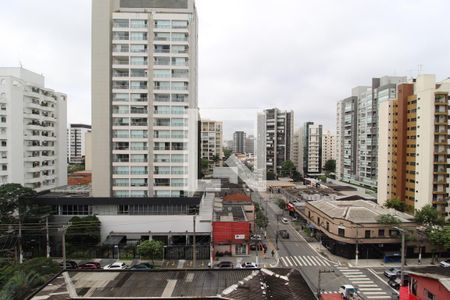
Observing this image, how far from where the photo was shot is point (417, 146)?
133ft

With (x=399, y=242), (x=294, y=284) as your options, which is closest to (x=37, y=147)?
(x=294, y=284)

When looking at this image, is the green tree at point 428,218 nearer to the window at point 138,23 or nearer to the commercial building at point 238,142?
the window at point 138,23

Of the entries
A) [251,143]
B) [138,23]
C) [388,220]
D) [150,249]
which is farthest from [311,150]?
[150,249]

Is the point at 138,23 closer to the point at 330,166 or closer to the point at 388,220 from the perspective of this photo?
the point at 388,220

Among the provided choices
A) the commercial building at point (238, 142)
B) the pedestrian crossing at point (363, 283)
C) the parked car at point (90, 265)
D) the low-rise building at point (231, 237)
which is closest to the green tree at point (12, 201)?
→ the parked car at point (90, 265)

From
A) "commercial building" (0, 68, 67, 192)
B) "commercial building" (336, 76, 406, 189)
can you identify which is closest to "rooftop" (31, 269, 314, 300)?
"commercial building" (0, 68, 67, 192)

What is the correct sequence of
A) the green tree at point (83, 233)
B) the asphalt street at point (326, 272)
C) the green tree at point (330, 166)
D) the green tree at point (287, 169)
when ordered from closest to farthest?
1. the asphalt street at point (326, 272)
2. the green tree at point (83, 233)
3. the green tree at point (287, 169)
4. the green tree at point (330, 166)

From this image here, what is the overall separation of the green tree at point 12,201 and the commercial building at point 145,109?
21.8ft

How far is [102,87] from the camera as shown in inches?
1372

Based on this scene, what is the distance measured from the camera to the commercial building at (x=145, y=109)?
35219 mm

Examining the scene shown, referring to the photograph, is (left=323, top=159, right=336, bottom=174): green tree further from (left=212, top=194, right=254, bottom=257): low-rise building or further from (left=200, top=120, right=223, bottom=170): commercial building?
(left=212, top=194, right=254, bottom=257): low-rise building

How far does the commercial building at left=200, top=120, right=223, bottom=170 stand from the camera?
102m

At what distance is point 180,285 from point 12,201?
1003 inches

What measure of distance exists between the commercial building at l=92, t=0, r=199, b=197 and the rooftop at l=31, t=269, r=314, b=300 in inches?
786
